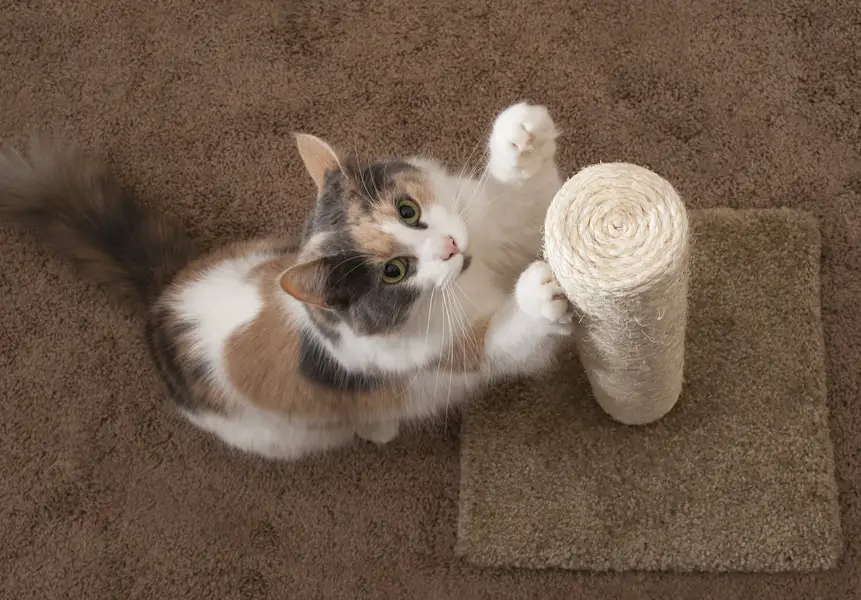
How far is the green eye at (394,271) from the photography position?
3.49 feet

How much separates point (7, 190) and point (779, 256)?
156 cm

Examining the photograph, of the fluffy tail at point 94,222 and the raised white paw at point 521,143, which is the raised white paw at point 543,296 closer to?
the raised white paw at point 521,143

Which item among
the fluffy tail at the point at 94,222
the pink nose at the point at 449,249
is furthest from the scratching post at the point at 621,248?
the fluffy tail at the point at 94,222

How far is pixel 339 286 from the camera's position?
3.46ft

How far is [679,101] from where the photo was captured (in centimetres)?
166

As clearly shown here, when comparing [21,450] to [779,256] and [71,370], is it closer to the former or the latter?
[71,370]

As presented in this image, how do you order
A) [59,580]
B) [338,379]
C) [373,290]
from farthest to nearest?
[59,580]
[338,379]
[373,290]

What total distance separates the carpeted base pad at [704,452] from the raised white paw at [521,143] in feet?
1.80

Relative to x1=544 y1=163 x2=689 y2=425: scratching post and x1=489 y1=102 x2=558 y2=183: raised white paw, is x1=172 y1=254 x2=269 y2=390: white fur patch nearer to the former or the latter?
x1=489 y1=102 x2=558 y2=183: raised white paw

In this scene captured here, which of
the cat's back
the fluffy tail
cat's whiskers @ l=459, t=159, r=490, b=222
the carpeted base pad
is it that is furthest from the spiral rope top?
the fluffy tail

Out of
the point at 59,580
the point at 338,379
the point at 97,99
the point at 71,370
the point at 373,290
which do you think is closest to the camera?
the point at 373,290

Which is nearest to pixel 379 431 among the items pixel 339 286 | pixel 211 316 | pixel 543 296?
pixel 211 316

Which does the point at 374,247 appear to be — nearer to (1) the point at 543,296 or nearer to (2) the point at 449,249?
(2) the point at 449,249

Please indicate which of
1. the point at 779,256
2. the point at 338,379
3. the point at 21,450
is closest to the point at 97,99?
the point at 21,450
